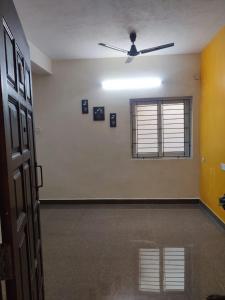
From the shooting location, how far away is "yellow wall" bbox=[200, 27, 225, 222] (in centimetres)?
334

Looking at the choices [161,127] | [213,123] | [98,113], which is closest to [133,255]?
→ [213,123]

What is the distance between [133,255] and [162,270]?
40 cm

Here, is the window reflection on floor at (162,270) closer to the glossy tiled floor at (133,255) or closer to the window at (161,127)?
the glossy tiled floor at (133,255)

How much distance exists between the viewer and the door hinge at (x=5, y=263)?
0.81 meters

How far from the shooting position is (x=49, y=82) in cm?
451

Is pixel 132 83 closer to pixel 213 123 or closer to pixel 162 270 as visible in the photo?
pixel 213 123

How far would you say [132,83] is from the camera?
436cm

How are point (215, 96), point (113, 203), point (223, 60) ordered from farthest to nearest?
1. point (113, 203)
2. point (215, 96)
3. point (223, 60)

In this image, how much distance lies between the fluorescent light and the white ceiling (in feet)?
2.06

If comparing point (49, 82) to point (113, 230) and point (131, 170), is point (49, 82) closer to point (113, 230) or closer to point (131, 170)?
point (131, 170)

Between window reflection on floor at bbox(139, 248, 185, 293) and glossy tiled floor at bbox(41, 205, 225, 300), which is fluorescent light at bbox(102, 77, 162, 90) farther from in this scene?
window reflection on floor at bbox(139, 248, 185, 293)

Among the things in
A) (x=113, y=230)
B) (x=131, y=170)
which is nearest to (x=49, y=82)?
(x=131, y=170)

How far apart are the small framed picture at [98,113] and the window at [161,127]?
58cm

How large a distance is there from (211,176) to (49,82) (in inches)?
134
